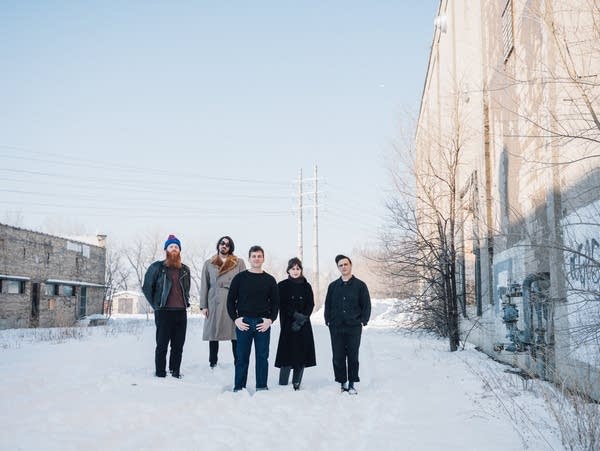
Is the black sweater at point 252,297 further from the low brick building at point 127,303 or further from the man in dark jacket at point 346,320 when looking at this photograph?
the low brick building at point 127,303

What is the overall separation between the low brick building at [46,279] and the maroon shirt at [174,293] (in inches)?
814

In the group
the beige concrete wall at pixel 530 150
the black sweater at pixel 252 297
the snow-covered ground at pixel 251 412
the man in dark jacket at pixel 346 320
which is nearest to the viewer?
the snow-covered ground at pixel 251 412

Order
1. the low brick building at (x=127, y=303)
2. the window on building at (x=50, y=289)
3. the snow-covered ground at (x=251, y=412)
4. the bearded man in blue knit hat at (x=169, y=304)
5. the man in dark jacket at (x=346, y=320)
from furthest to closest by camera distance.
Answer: the low brick building at (x=127, y=303)
the window on building at (x=50, y=289)
the bearded man in blue knit hat at (x=169, y=304)
the man in dark jacket at (x=346, y=320)
the snow-covered ground at (x=251, y=412)

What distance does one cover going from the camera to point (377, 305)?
41969 millimetres

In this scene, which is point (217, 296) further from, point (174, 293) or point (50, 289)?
point (50, 289)

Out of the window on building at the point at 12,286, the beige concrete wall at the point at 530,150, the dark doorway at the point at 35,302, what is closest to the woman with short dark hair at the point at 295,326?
the beige concrete wall at the point at 530,150

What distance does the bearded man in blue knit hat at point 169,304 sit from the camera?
7824mm

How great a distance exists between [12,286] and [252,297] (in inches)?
918

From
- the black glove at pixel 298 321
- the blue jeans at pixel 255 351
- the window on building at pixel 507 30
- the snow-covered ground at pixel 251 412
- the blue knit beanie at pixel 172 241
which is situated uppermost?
the window on building at pixel 507 30

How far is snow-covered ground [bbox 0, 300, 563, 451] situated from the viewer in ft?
15.5

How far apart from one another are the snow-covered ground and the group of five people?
1.11 ft

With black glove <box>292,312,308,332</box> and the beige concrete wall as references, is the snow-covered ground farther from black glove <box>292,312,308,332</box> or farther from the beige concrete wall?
the beige concrete wall

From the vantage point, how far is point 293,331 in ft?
25.2

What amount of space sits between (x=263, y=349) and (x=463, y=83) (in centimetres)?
1079
